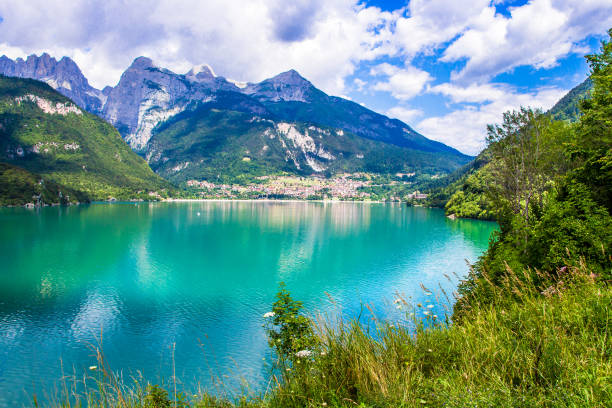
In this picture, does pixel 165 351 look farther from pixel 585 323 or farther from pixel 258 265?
pixel 258 265

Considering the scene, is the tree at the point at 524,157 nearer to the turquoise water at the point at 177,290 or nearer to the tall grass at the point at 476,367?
the turquoise water at the point at 177,290

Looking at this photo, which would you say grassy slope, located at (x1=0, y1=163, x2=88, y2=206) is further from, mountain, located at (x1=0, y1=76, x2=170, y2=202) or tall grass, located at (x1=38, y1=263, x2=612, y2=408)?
tall grass, located at (x1=38, y1=263, x2=612, y2=408)

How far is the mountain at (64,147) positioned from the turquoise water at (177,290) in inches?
4026

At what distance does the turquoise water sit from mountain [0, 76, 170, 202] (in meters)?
102

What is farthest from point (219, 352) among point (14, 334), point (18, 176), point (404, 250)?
point (18, 176)

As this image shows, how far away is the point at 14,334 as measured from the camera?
12.9m

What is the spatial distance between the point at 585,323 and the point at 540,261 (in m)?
7.97

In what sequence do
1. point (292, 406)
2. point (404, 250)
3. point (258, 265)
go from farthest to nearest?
point (404, 250)
point (258, 265)
point (292, 406)

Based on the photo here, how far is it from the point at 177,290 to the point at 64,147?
176735mm

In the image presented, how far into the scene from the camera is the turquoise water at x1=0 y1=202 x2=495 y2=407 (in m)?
11.0

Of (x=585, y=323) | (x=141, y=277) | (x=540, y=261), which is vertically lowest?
(x=141, y=277)

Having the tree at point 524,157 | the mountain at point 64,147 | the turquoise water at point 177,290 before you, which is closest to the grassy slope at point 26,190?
the mountain at point 64,147

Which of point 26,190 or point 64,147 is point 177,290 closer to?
point 26,190

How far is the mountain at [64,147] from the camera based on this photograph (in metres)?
137
